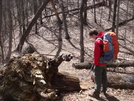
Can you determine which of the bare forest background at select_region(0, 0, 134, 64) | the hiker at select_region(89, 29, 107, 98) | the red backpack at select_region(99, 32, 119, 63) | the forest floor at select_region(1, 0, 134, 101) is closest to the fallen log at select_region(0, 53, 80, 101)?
the forest floor at select_region(1, 0, 134, 101)

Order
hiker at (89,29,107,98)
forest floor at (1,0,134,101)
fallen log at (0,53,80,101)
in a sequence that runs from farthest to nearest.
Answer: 1. forest floor at (1,0,134,101)
2. hiker at (89,29,107,98)
3. fallen log at (0,53,80,101)

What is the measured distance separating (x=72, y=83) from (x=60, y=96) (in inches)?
22.0

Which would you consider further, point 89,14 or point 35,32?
point 89,14

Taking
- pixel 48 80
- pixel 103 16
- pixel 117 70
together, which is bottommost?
pixel 117 70

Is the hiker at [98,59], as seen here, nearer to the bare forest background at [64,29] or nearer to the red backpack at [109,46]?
the red backpack at [109,46]

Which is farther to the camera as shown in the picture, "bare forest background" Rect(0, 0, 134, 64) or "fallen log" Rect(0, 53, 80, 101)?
"bare forest background" Rect(0, 0, 134, 64)

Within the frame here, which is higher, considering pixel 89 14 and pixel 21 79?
pixel 89 14

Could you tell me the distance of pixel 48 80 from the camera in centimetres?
434

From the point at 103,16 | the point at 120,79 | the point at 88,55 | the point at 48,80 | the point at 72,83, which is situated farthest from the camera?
the point at 103,16

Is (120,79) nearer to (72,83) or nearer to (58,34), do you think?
(72,83)

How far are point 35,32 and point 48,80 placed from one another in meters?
14.7

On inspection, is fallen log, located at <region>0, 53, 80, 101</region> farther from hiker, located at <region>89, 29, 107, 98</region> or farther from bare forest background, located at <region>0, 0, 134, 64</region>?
bare forest background, located at <region>0, 0, 134, 64</region>

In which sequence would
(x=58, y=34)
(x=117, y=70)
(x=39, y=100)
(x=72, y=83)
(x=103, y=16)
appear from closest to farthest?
(x=39, y=100)
(x=72, y=83)
(x=117, y=70)
(x=58, y=34)
(x=103, y=16)

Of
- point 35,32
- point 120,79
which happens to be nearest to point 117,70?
point 120,79
